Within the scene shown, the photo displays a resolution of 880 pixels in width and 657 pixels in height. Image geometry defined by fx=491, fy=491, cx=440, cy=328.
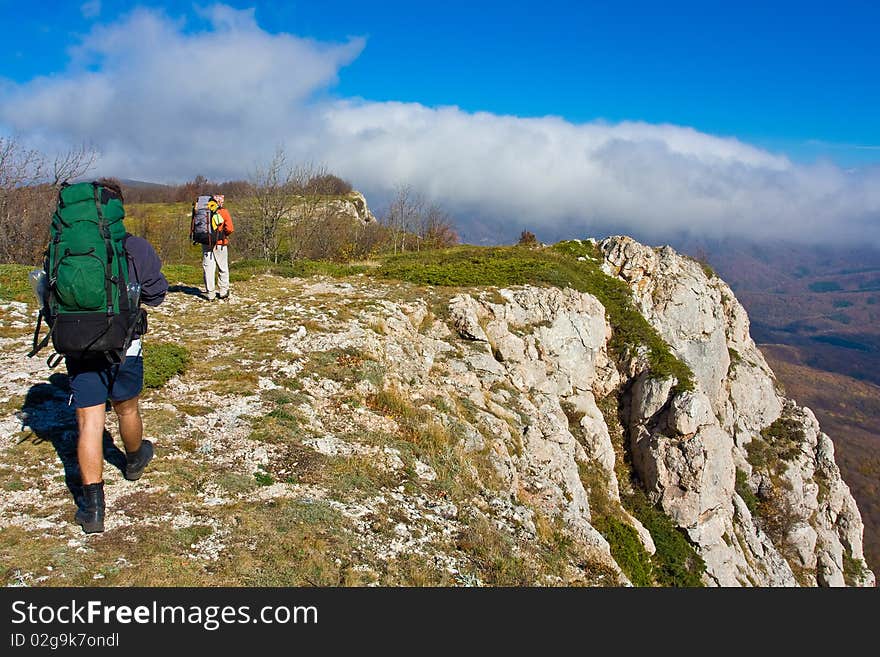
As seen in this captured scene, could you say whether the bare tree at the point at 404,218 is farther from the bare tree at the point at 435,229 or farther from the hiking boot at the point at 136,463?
the hiking boot at the point at 136,463

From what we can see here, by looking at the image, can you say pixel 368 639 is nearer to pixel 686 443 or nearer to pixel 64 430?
pixel 64 430

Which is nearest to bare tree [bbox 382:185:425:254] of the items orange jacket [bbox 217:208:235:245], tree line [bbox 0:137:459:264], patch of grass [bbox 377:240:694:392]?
tree line [bbox 0:137:459:264]

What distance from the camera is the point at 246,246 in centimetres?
3931

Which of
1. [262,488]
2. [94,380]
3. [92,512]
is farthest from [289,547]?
[94,380]

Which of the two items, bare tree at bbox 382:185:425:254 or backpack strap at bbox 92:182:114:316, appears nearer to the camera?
backpack strap at bbox 92:182:114:316

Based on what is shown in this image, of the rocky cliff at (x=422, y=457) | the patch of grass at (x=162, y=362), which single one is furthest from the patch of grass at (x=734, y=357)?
the patch of grass at (x=162, y=362)

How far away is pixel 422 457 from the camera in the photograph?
8852mm

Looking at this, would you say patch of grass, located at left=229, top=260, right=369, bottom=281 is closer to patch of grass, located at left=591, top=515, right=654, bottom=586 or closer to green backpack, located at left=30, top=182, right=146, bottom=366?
patch of grass, located at left=591, top=515, right=654, bottom=586

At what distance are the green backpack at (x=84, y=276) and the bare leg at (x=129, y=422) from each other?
85cm

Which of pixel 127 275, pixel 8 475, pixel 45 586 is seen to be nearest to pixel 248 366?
pixel 8 475

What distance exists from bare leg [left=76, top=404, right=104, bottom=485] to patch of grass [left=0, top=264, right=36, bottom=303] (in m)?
9.94

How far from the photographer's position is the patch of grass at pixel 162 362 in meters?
9.28

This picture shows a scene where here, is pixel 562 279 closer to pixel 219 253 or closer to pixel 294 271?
pixel 294 271

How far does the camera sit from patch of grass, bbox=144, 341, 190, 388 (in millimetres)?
9281
